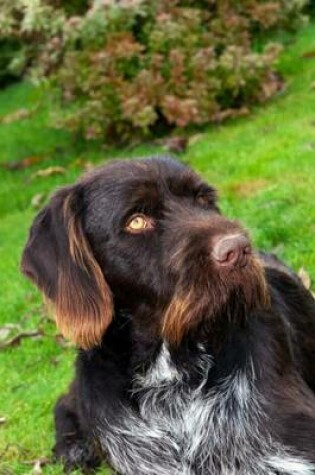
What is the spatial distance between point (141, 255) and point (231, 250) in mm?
497

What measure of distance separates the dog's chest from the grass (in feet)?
2.76

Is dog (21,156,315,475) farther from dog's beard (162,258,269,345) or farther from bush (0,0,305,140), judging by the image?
bush (0,0,305,140)

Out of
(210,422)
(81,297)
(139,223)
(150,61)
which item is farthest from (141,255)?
(150,61)

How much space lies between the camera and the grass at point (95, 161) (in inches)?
265

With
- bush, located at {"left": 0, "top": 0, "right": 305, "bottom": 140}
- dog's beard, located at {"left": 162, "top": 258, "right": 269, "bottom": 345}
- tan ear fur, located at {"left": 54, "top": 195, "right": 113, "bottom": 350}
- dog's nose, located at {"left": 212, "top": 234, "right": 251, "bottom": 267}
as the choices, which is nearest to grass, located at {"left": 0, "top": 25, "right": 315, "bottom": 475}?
bush, located at {"left": 0, "top": 0, "right": 305, "bottom": 140}

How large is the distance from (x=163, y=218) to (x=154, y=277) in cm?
27

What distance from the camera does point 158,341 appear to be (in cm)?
461

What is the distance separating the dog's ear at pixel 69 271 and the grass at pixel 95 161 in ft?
3.91

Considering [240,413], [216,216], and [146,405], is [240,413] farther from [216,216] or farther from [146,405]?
[216,216]

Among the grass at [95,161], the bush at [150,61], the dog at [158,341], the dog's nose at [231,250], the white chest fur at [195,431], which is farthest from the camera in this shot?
the bush at [150,61]

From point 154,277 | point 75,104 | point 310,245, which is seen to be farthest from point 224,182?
point 154,277

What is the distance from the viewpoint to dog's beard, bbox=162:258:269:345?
4.20 meters

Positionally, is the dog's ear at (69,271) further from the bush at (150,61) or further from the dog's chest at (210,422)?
the bush at (150,61)

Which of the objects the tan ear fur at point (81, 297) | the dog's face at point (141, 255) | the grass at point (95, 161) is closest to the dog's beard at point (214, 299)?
the dog's face at point (141, 255)
